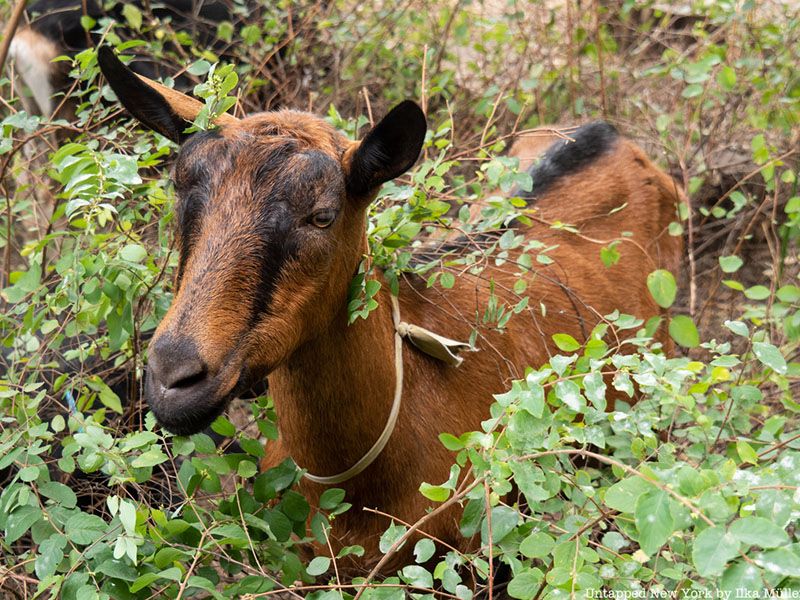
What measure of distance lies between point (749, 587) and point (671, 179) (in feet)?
11.5

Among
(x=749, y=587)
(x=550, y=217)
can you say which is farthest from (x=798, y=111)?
(x=749, y=587)

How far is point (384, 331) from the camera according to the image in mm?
3082

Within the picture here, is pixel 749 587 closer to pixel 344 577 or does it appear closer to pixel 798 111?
pixel 344 577

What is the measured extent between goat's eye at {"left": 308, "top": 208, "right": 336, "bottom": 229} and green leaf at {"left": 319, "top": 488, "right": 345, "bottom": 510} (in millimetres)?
801

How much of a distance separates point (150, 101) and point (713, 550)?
2036 millimetres

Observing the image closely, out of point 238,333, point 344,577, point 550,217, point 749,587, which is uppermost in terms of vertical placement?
point 238,333

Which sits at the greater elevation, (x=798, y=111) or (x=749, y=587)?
(x=749, y=587)

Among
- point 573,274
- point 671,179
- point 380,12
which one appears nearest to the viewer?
point 573,274

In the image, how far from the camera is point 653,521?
6.14 feet

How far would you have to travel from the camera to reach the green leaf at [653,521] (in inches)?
72.8

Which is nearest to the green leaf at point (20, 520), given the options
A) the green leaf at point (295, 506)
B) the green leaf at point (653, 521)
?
the green leaf at point (295, 506)

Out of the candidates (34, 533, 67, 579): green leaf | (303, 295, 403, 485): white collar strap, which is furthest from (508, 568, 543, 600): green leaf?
(34, 533, 67, 579): green leaf

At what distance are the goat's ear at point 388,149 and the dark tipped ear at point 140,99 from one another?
579 mm

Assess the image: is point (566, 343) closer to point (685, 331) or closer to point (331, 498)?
point (685, 331)
